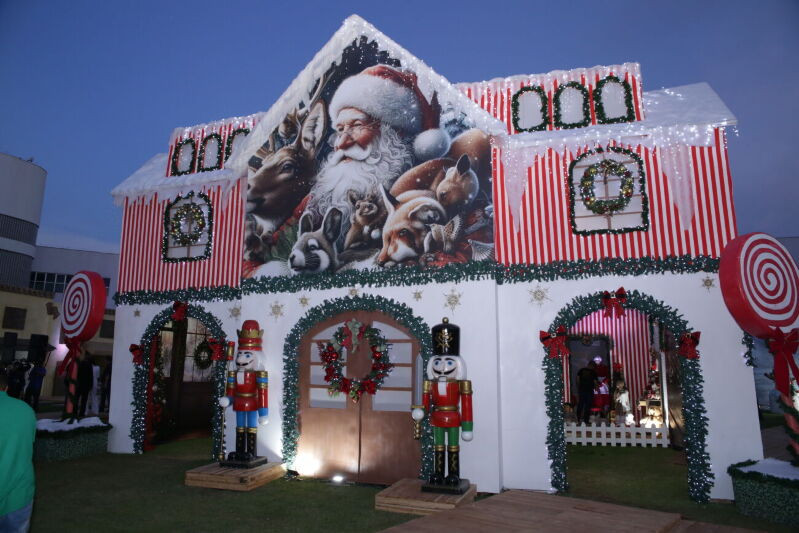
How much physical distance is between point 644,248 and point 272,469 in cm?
629

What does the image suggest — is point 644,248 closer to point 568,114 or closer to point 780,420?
point 568,114

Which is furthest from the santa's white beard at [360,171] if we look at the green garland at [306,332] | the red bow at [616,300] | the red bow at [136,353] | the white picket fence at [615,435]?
the white picket fence at [615,435]

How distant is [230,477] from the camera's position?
7203 mm

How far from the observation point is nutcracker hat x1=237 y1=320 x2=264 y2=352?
821cm

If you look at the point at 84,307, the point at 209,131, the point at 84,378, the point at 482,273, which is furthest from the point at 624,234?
the point at 84,378

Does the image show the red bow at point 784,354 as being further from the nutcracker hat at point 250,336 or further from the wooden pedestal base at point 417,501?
the nutcracker hat at point 250,336

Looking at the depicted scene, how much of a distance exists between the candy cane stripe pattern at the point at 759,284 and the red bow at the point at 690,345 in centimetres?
65

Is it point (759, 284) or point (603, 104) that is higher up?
point (603, 104)

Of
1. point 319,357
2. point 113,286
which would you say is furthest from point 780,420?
point 113,286

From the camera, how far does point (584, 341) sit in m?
14.2

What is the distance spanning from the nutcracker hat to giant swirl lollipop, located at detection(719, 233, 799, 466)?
6.49 meters

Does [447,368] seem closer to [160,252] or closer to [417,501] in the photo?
[417,501]

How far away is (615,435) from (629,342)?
12.5ft

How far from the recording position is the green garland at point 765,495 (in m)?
5.54
